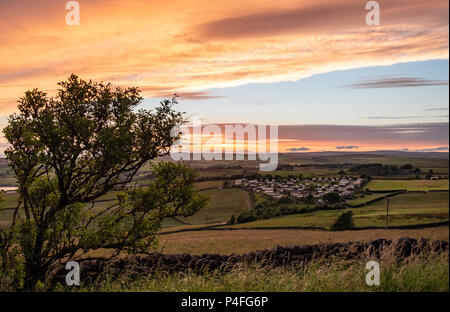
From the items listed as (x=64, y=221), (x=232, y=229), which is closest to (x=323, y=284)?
(x=64, y=221)

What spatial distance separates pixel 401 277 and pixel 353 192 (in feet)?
103

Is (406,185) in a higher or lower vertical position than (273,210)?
higher

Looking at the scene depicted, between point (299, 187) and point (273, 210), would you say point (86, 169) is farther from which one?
point (299, 187)

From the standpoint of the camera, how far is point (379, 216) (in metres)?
35.8

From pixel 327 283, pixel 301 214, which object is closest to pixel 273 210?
pixel 301 214

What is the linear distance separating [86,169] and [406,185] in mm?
38356

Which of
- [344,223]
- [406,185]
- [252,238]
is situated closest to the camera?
[252,238]

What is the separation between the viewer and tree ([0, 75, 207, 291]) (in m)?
12.6

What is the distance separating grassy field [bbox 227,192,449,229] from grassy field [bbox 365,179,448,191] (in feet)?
5.15

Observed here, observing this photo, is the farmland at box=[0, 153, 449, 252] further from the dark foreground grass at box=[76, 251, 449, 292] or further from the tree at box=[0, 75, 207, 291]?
the dark foreground grass at box=[76, 251, 449, 292]

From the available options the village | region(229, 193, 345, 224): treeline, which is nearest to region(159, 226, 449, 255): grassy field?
region(229, 193, 345, 224): treeline

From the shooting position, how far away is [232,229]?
30.4 meters
